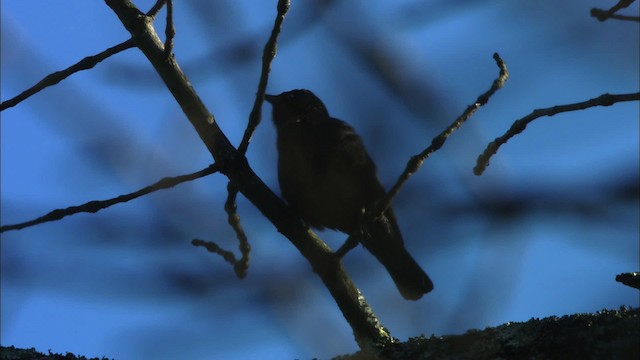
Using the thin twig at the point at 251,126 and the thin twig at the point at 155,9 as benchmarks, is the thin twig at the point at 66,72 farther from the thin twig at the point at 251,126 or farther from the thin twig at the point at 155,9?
the thin twig at the point at 251,126

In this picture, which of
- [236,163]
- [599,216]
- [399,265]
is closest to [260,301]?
[599,216]

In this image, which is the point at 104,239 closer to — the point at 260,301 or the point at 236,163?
the point at 260,301

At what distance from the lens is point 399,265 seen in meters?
4.79

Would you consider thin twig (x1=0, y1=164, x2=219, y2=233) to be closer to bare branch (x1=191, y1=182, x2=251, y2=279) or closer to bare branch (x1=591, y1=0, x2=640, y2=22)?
bare branch (x1=191, y1=182, x2=251, y2=279)

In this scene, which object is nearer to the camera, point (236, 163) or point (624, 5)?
point (624, 5)

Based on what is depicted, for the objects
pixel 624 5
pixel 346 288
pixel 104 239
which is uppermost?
pixel 624 5

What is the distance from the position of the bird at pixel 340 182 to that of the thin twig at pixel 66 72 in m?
1.52

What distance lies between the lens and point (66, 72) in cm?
285

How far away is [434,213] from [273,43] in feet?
3.99

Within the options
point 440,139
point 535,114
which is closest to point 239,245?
point 440,139

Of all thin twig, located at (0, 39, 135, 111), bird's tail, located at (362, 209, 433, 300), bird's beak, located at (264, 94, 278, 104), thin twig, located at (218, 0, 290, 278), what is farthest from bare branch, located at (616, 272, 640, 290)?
bird's beak, located at (264, 94, 278, 104)

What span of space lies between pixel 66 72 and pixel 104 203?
21.4 inches

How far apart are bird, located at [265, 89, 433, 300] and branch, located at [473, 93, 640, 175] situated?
1.83 m

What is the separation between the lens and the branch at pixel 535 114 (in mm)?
2201
